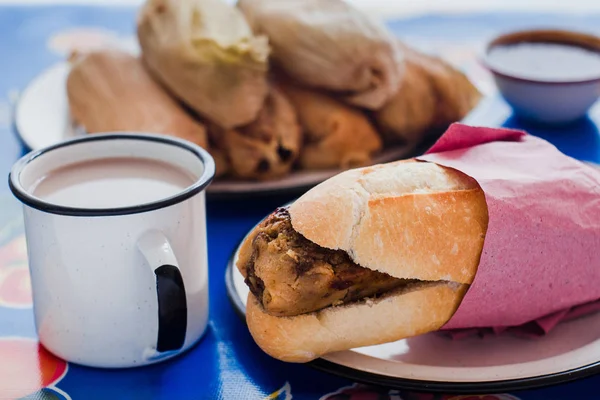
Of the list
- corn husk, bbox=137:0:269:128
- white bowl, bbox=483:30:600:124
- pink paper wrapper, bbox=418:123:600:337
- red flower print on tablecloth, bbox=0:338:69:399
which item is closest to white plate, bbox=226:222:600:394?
pink paper wrapper, bbox=418:123:600:337

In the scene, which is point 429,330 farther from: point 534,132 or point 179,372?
point 534,132

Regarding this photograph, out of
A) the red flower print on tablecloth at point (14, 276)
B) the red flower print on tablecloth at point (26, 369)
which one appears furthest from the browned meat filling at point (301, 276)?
the red flower print on tablecloth at point (14, 276)

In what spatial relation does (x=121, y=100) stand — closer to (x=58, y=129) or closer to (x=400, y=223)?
(x=58, y=129)

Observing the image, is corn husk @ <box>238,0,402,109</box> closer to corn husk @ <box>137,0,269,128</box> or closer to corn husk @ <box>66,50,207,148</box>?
corn husk @ <box>137,0,269,128</box>

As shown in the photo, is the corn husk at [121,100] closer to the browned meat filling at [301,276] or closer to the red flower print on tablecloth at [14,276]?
the red flower print on tablecloth at [14,276]

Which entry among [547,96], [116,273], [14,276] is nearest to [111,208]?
[116,273]

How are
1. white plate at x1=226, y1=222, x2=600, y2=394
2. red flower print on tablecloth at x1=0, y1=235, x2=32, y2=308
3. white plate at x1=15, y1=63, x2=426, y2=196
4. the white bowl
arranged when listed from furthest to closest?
the white bowl
white plate at x1=15, y1=63, x2=426, y2=196
red flower print on tablecloth at x1=0, y1=235, x2=32, y2=308
white plate at x1=226, y1=222, x2=600, y2=394
